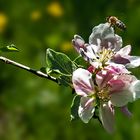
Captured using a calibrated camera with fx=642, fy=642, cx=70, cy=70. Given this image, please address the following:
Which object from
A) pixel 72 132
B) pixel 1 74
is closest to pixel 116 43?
pixel 72 132

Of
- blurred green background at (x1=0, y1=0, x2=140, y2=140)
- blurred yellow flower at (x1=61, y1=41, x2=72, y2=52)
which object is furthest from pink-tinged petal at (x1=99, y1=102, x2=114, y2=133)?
blurred yellow flower at (x1=61, y1=41, x2=72, y2=52)

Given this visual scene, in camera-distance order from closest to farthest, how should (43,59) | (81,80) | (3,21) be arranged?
(81,80)
(43,59)
(3,21)

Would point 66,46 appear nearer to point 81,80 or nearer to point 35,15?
point 35,15

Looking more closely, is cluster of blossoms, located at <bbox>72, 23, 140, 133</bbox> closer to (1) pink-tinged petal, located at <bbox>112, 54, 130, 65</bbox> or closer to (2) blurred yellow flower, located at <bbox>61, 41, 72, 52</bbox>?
(1) pink-tinged petal, located at <bbox>112, 54, 130, 65</bbox>

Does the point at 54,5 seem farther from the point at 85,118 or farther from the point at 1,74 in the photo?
the point at 85,118

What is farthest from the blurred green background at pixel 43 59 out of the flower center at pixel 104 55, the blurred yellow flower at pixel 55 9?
the flower center at pixel 104 55

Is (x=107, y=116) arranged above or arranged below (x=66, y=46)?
below

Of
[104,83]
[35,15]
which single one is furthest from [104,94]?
[35,15]
